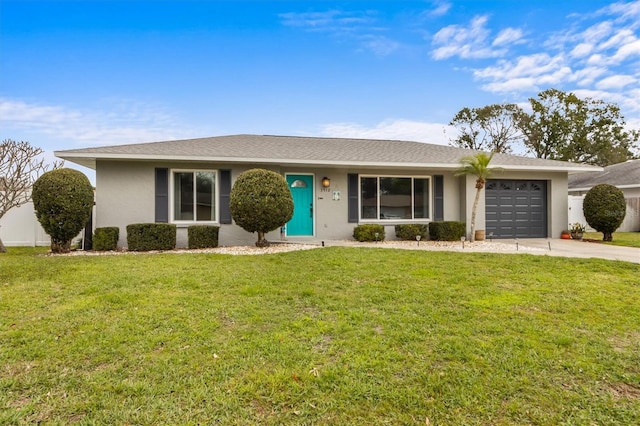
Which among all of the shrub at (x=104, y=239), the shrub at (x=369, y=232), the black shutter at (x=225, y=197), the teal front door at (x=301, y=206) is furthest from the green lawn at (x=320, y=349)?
the teal front door at (x=301, y=206)

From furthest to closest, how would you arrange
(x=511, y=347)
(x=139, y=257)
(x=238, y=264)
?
1. (x=139, y=257)
2. (x=238, y=264)
3. (x=511, y=347)

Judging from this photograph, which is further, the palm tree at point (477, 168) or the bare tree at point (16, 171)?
the palm tree at point (477, 168)

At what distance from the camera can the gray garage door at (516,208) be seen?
38.0 ft

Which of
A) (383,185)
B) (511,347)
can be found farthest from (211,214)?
(511,347)

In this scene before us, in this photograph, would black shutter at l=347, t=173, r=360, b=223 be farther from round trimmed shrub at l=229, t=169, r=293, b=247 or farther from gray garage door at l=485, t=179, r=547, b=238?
gray garage door at l=485, t=179, r=547, b=238

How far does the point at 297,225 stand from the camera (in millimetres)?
10766

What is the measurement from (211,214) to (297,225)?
261cm

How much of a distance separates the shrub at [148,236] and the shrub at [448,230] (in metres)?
7.65

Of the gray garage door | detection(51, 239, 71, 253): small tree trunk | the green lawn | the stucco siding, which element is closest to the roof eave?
the stucco siding

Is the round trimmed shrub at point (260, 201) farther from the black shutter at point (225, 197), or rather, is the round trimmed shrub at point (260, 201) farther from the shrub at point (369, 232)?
the shrub at point (369, 232)

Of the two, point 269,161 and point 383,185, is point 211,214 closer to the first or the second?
point 269,161

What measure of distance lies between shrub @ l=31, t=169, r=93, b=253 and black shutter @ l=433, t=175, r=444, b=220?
32.6ft

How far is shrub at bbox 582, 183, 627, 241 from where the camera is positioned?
1047 cm

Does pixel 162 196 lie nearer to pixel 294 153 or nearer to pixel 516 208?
pixel 294 153
